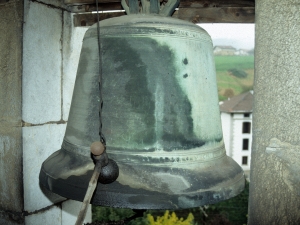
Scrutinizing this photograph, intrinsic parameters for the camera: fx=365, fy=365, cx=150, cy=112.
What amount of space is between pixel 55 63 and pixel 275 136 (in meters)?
1.34

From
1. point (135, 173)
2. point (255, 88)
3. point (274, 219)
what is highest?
point (255, 88)

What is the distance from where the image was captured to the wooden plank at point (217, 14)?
2.13 m

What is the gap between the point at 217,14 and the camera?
214 cm

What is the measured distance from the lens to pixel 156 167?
1.09 metres

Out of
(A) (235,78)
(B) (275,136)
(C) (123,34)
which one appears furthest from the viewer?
(A) (235,78)

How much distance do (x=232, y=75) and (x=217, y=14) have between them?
22250 mm

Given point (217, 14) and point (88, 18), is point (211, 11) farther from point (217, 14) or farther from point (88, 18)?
point (88, 18)

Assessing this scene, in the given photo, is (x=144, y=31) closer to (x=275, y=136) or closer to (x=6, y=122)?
(x=275, y=136)

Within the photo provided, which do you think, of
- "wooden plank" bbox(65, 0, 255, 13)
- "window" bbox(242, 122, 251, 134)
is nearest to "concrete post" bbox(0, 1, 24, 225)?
"wooden plank" bbox(65, 0, 255, 13)

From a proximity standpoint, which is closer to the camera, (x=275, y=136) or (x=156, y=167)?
(x=156, y=167)

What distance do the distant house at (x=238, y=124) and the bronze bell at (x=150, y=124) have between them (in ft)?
62.8

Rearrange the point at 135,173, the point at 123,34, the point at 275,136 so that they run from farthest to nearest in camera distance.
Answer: the point at 275,136
the point at 123,34
the point at 135,173

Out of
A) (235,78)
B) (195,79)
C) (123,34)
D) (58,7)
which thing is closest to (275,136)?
(195,79)

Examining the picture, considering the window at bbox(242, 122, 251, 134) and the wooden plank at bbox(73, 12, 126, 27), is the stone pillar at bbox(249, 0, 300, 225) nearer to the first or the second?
the wooden plank at bbox(73, 12, 126, 27)
